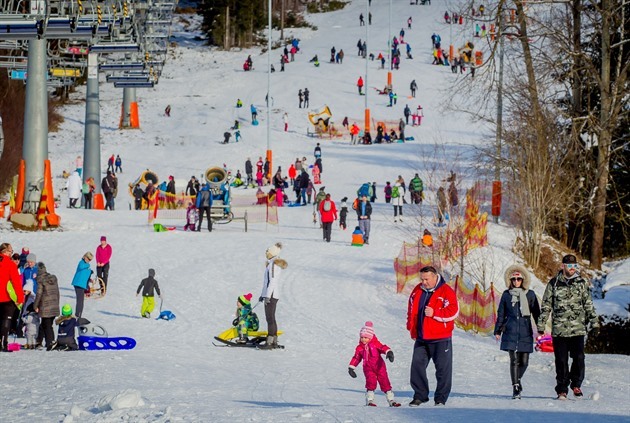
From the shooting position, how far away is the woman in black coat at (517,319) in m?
12.7

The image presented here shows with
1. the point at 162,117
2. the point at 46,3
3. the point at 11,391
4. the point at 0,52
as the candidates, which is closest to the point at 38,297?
the point at 11,391

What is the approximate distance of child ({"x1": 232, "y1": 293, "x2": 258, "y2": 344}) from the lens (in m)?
18.2

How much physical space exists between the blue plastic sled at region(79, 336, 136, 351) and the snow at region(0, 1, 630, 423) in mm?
388

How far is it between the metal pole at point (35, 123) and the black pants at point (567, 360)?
23193mm

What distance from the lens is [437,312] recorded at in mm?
11430

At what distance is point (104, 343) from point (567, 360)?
8.00m

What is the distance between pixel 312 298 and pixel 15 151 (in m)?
32.1

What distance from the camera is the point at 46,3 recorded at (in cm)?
2234

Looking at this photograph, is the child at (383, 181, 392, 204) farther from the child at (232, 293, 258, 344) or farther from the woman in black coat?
the woman in black coat

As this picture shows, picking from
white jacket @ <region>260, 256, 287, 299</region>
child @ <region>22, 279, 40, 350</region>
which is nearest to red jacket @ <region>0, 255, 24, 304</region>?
child @ <region>22, 279, 40, 350</region>

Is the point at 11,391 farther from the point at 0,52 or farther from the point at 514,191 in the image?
the point at 0,52

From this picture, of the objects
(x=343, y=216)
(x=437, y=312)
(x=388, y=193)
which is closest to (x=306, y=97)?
(x=388, y=193)

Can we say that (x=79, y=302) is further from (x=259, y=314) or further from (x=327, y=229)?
(x=327, y=229)

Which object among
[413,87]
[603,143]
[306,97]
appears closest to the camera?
[603,143]
